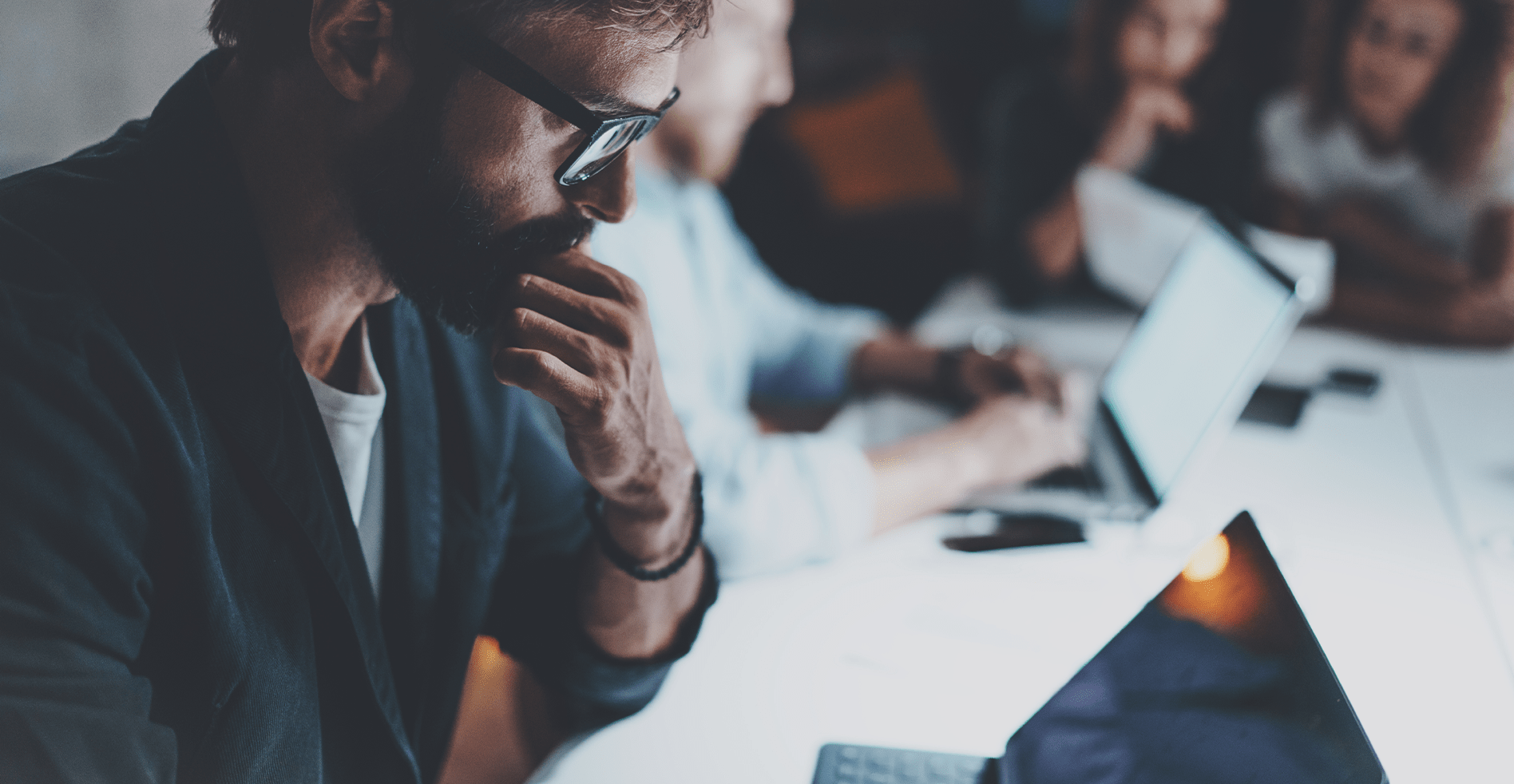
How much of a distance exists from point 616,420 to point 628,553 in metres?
0.17

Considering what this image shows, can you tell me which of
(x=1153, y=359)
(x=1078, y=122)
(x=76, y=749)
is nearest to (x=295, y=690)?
(x=76, y=749)

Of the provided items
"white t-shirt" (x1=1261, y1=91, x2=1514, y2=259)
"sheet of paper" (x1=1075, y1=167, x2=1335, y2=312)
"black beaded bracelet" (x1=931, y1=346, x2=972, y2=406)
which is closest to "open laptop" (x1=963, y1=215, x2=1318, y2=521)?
"black beaded bracelet" (x1=931, y1=346, x2=972, y2=406)

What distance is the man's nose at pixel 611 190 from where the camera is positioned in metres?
0.79

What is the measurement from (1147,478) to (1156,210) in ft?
2.30

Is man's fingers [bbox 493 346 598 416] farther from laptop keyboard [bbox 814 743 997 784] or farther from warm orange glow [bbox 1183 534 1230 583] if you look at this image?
warm orange glow [bbox 1183 534 1230 583]

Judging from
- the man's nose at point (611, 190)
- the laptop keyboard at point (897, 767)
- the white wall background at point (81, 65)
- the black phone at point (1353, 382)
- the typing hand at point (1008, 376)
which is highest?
the white wall background at point (81, 65)

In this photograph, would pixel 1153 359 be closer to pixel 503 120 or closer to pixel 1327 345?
pixel 1327 345

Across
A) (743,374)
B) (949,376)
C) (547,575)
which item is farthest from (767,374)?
(547,575)

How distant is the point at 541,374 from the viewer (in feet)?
2.47

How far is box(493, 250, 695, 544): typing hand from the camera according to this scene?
0.77m

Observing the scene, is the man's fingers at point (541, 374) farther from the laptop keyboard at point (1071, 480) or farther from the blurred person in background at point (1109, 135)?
the blurred person in background at point (1109, 135)

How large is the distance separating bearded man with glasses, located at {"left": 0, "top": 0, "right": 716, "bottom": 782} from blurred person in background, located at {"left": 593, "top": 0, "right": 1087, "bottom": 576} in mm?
204

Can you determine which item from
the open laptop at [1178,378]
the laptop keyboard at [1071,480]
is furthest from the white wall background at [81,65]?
the laptop keyboard at [1071,480]

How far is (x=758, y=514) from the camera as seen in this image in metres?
1.09
